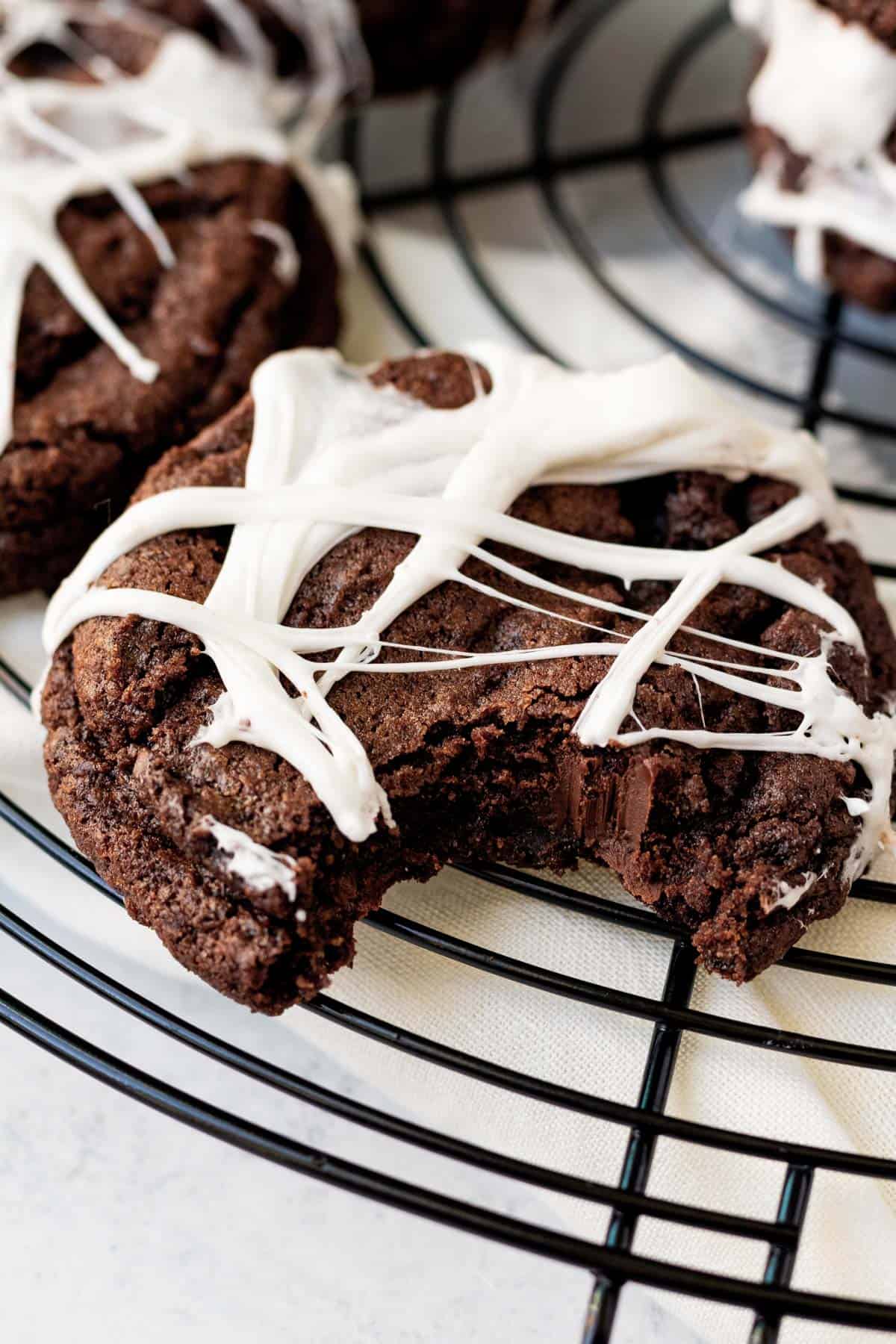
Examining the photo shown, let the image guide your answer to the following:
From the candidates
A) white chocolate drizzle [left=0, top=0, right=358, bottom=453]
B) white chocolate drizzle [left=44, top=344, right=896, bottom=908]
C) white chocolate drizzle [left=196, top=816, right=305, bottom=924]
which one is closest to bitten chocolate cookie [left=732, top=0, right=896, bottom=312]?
white chocolate drizzle [left=44, top=344, right=896, bottom=908]

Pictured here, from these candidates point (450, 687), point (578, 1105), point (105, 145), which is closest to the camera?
point (578, 1105)

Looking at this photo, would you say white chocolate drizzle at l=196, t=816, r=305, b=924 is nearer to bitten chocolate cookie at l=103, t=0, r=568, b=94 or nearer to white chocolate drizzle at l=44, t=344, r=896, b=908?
white chocolate drizzle at l=44, t=344, r=896, b=908

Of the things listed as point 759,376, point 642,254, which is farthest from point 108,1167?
point 642,254

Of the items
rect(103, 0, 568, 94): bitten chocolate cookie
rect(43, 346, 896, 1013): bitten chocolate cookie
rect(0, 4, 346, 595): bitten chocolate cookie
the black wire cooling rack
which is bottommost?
the black wire cooling rack

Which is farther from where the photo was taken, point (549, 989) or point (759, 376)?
point (759, 376)

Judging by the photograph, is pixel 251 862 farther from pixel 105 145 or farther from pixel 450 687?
pixel 105 145

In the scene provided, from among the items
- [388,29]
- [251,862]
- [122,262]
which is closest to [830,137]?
[388,29]

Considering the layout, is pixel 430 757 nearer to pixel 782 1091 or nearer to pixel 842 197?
pixel 782 1091
